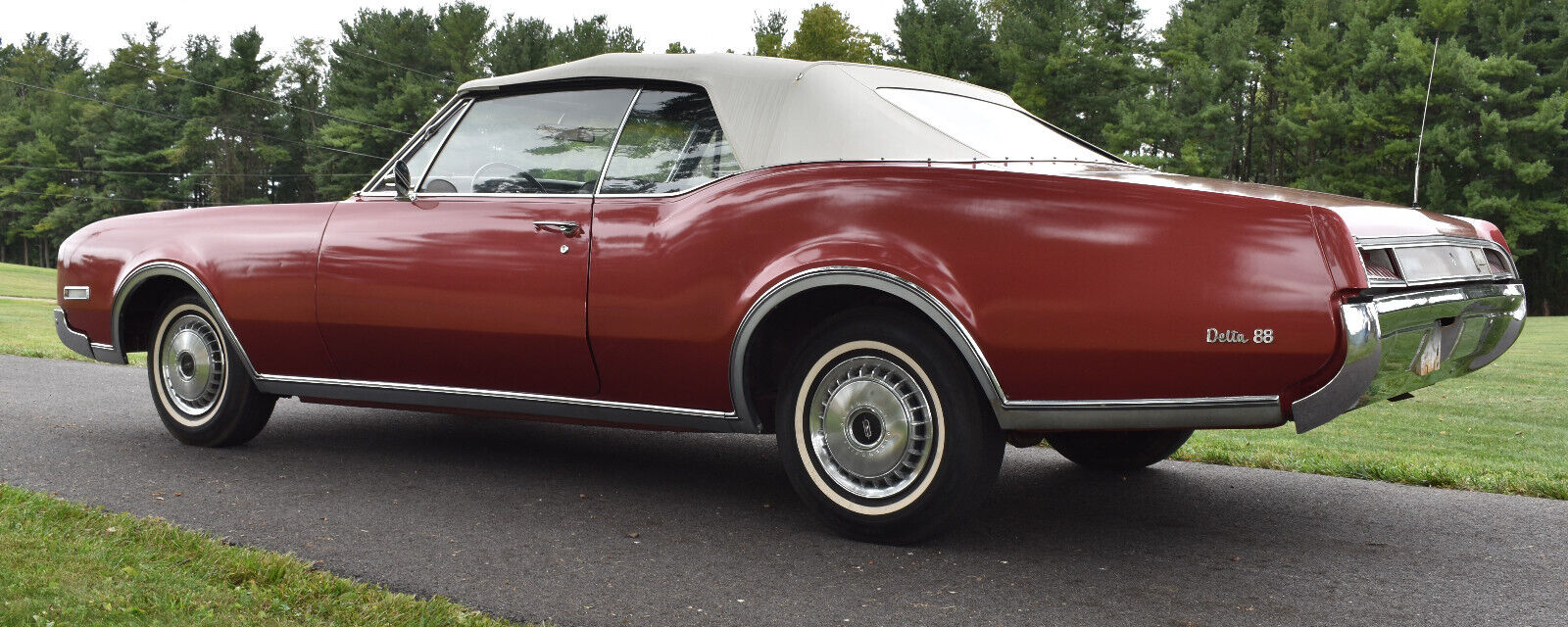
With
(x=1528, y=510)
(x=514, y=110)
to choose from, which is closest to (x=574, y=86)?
(x=514, y=110)

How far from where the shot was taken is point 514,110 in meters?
4.82

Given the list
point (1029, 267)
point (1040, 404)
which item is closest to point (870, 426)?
point (1040, 404)

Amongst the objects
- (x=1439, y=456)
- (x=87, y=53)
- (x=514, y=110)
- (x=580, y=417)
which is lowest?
(x=1439, y=456)

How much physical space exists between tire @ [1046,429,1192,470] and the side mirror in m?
2.70

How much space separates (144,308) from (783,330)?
334 centimetres

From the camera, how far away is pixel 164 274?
17.6 ft

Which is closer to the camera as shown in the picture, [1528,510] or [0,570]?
[0,570]

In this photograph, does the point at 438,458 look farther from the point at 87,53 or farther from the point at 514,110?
the point at 87,53

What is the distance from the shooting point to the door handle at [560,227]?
4281 millimetres

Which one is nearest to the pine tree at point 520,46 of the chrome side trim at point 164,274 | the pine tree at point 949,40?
the pine tree at point 949,40

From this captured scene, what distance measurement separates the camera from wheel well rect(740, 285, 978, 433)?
12.7 feet

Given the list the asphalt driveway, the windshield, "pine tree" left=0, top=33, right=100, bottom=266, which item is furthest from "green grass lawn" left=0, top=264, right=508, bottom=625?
"pine tree" left=0, top=33, right=100, bottom=266

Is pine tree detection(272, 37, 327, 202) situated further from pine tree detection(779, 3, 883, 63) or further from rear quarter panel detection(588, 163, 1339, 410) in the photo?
rear quarter panel detection(588, 163, 1339, 410)

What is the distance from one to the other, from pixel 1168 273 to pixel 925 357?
2.43 feet
